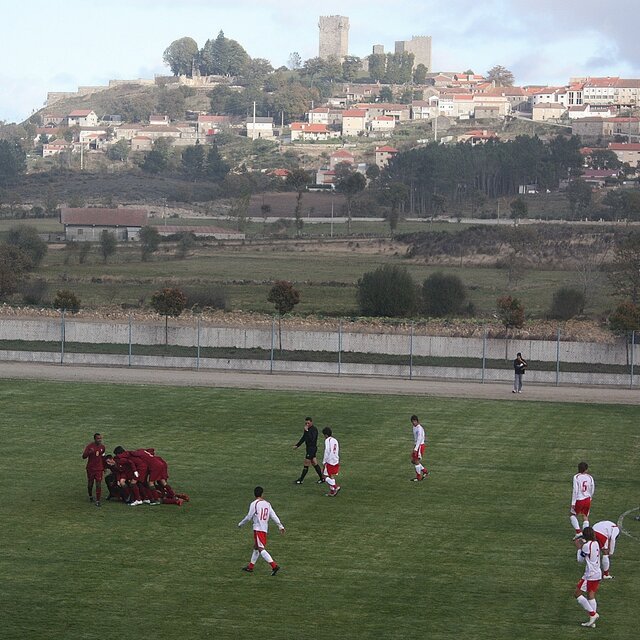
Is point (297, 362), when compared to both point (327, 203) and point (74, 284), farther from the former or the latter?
point (327, 203)

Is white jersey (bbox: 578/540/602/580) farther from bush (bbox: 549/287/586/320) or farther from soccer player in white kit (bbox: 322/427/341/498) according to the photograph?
bush (bbox: 549/287/586/320)

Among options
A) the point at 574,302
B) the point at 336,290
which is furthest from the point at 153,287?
the point at 574,302

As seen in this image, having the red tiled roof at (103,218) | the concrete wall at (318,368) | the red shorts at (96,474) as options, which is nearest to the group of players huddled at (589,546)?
the red shorts at (96,474)

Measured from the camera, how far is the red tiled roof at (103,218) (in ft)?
389

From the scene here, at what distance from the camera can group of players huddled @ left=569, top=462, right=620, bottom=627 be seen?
18.8m

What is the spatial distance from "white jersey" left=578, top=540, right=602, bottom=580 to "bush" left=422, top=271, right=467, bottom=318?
4592cm

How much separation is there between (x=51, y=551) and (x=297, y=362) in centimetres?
2660

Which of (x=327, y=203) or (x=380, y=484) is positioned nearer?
(x=380, y=484)

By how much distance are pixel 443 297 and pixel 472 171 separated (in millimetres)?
107766

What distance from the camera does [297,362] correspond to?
48.2m

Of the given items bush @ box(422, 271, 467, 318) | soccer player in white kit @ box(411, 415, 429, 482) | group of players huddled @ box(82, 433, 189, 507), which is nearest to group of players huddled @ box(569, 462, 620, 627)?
soccer player in white kit @ box(411, 415, 429, 482)

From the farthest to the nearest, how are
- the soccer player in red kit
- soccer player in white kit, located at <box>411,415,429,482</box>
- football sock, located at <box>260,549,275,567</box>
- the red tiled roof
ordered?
the red tiled roof < soccer player in white kit, located at <box>411,415,429,482</box> < the soccer player in red kit < football sock, located at <box>260,549,275,567</box>

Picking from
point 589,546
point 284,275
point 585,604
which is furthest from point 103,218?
point 585,604

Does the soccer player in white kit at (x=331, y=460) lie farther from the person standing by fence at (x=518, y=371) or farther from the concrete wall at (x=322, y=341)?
the concrete wall at (x=322, y=341)
